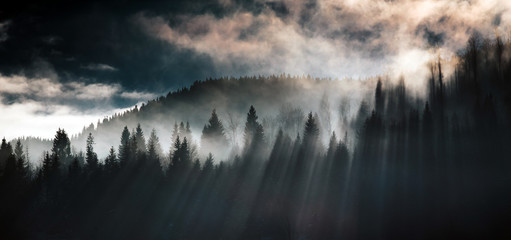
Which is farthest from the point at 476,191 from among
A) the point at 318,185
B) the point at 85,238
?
the point at 85,238

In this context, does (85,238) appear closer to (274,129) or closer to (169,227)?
(169,227)

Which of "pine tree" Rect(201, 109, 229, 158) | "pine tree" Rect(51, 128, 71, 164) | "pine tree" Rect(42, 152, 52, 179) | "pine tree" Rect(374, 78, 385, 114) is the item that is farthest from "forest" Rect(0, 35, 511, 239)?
"pine tree" Rect(374, 78, 385, 114)

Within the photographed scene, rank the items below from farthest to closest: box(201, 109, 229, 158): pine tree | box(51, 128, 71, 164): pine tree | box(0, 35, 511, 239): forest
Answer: box(51, 128, 71, 164): pine tree
box(201, 109, 229, 158): pine tree
box(0, 35, 511, 239): forest

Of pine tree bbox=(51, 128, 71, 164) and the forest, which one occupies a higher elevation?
pine tree bbox=(51, 128, 71, 164)

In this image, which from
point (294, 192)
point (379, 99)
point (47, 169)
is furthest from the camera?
point (379, 99)

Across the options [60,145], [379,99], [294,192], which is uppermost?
[379,99]

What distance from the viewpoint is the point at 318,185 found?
262 feet

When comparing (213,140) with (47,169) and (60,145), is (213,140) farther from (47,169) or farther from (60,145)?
(60,145)

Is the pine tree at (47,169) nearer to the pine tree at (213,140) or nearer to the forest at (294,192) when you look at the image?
the forest at (294,192)

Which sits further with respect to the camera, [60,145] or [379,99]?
[379,99]

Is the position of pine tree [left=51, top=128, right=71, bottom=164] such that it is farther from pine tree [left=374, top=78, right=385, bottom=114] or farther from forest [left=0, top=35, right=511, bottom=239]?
pine tree [left=374, top=78, right=385, bottom=114]

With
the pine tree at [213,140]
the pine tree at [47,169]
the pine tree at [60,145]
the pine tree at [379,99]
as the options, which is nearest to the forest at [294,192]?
A: the pine tree at [47,169]

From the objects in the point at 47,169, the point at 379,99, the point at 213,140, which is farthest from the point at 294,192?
the point at 379,99

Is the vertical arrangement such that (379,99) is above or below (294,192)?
above
